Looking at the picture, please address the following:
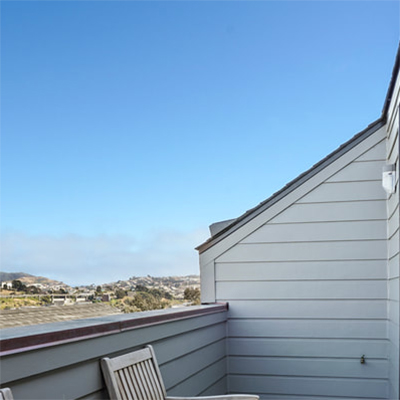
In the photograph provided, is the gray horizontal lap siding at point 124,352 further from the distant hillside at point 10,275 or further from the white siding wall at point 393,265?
the white siding wall at point 393,265

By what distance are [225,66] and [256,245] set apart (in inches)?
270

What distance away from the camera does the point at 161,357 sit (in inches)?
114

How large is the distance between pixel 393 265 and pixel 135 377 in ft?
6.47

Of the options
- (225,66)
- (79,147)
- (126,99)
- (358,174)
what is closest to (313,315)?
(358,174)

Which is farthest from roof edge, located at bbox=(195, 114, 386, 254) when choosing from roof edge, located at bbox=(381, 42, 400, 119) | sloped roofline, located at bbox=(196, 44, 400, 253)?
roof edge, located at bbox=(381, 42, 400, 119)

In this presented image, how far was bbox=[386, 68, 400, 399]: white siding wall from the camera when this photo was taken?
10.6 ft

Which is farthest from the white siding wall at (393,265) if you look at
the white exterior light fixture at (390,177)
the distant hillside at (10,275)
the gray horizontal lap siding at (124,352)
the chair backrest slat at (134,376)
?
the distant hillside at (10,275)

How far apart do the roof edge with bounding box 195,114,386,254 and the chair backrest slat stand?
164cm

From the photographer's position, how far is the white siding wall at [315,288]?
3.91m

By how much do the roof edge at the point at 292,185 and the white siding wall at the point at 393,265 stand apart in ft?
0.70

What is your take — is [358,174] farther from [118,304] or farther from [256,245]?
[118,304]

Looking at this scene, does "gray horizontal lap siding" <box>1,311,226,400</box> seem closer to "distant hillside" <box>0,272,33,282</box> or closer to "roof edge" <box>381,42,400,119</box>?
"distant hillside" <box>0,272,33,282</box>

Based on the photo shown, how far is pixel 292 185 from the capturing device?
4086mm

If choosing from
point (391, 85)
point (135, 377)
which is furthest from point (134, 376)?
point (391, 85)
